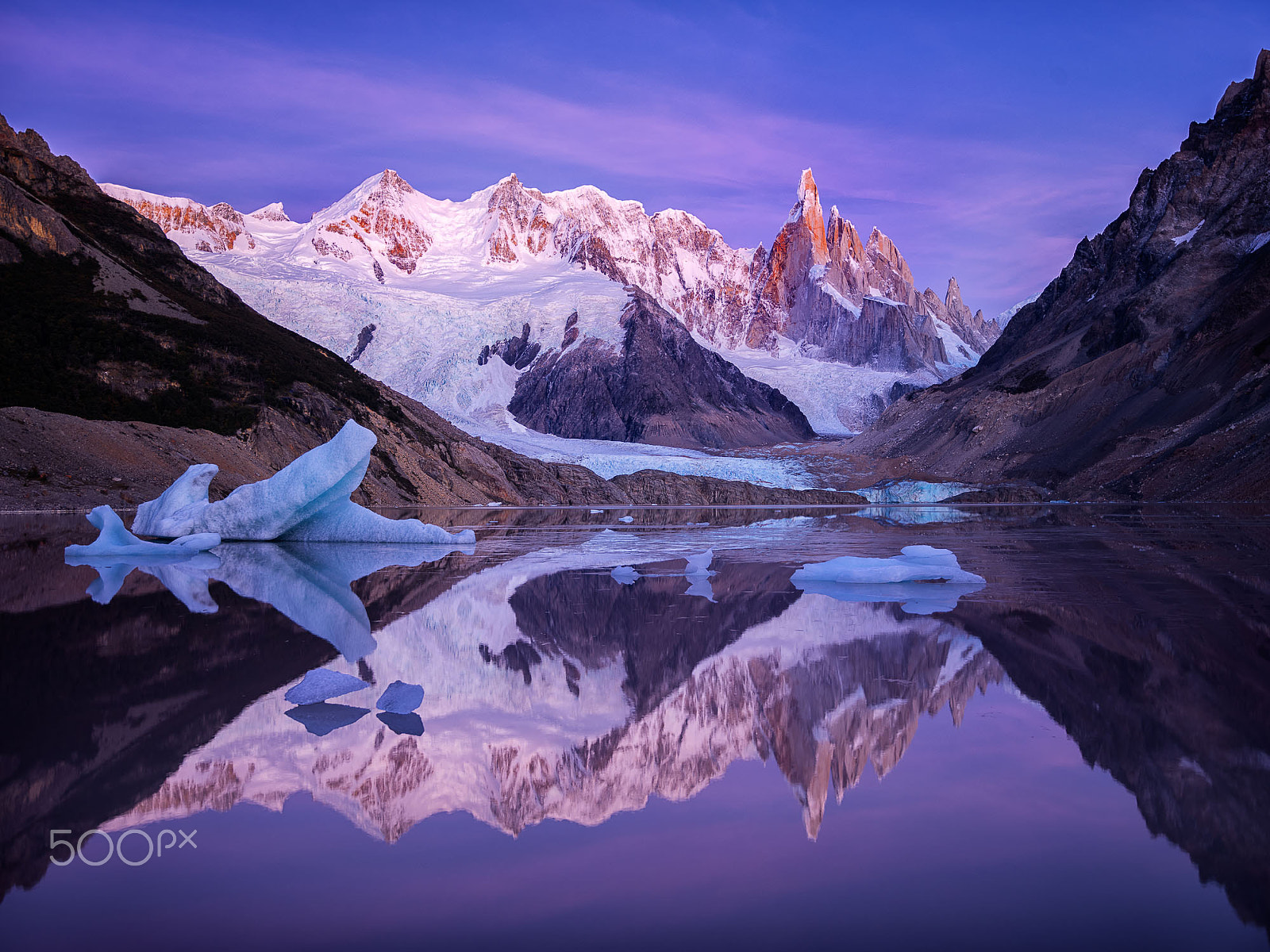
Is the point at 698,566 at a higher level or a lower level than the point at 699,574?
higher

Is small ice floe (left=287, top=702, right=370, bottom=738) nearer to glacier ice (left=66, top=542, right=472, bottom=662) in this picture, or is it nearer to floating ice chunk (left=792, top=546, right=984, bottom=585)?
glacier ice (left=66, top=542, right=472, bottom=662)

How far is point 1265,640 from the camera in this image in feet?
26.2

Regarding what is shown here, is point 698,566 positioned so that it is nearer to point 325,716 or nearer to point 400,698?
point 400,698

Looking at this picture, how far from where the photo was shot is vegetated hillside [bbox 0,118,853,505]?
1586 inches

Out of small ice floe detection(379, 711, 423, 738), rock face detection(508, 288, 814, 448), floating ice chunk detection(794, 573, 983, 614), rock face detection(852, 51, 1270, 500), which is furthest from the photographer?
rock face detection(508, 288, 814, 448)

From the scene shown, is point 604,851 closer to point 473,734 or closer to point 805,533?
point 473,734

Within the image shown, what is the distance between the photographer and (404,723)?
559 centimetres

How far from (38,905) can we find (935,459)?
98.7m

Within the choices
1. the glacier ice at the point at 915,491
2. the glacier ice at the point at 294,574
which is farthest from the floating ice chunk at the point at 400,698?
the glacier ice at the point at 915,491

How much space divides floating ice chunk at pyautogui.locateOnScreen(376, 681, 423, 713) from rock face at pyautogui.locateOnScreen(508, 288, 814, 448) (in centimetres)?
13967

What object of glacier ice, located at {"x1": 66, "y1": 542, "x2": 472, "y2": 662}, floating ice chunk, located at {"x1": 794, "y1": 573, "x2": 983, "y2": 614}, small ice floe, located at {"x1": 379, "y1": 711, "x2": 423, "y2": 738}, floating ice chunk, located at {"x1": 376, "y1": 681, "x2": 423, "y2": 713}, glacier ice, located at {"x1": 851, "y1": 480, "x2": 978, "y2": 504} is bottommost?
glacier ice, located at {"x1": 851, "y1": 480, "x2": 978, "y2": 504}

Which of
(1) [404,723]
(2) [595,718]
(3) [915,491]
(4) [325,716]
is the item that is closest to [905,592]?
(2) [595,718]

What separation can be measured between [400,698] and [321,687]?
22.7 inches

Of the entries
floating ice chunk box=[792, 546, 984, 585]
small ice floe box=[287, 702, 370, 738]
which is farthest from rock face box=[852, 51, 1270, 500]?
small ice floe box=[287, 702, 370, 738]
